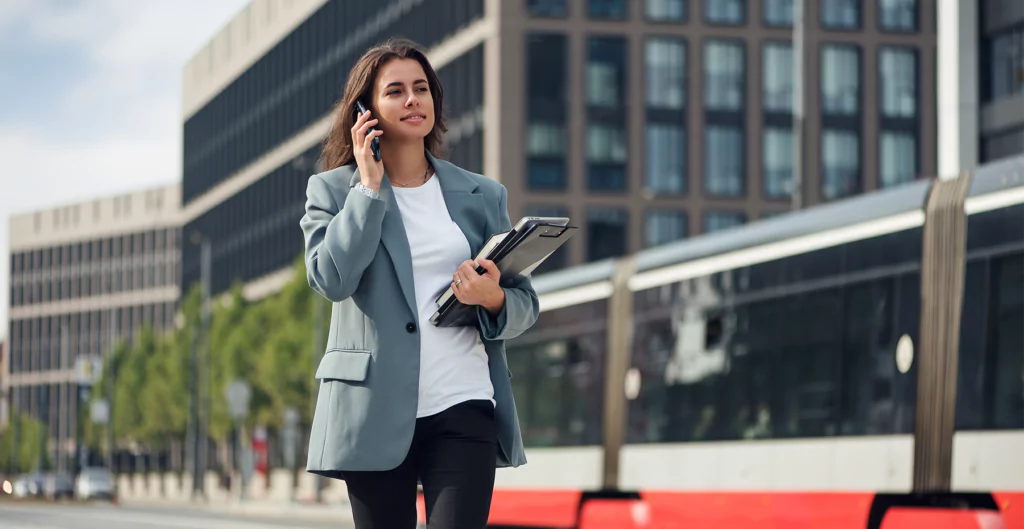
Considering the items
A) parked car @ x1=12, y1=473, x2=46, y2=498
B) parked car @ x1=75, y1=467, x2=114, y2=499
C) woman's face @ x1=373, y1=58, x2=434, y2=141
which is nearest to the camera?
woman's face @ x1=373, y1=58, x2=434, y2=141

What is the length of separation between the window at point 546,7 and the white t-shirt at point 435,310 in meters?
54.4

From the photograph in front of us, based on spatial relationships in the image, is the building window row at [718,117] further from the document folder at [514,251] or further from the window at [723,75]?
the document folder at [514,251]

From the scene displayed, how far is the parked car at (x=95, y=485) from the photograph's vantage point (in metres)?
75.6

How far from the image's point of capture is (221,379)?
67688mm

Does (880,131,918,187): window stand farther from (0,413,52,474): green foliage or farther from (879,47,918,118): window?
(0,413,52,474): green foliage

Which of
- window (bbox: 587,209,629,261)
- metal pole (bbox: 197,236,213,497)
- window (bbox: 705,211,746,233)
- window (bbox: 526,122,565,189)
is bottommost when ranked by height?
metal pole (bbox: 197,236,213,497)

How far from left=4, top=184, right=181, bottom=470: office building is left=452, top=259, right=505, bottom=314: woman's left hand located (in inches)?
4304

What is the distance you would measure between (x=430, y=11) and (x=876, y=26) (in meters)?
14.3

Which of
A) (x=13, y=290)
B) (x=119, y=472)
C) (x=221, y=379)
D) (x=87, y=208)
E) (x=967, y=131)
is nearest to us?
(x=967, y=131)

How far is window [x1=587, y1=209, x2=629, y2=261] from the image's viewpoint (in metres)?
58.9

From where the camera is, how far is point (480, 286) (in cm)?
429

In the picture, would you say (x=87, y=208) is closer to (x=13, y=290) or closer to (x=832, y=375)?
(x=13, y=290)

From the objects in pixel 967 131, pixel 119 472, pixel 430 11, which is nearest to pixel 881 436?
pixel 967 131

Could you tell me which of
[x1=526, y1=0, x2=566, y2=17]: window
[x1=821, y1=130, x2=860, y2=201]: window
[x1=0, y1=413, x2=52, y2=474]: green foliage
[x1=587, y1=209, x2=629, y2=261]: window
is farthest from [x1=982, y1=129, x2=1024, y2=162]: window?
[x1=0, y1=413, x2=52, y2=474]: green foliage
